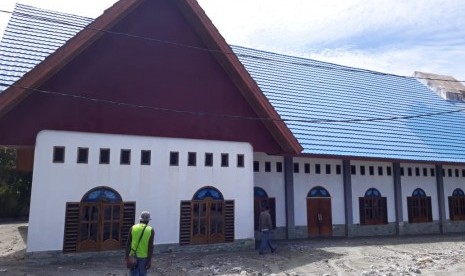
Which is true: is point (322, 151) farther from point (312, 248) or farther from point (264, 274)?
point (264, 274)

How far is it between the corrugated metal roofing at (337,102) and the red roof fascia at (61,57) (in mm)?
1569

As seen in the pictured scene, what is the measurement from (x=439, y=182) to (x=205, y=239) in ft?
46.8

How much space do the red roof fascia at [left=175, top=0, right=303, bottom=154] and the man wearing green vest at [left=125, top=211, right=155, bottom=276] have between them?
7717mm

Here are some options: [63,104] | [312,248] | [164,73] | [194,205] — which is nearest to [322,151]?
[312,248]

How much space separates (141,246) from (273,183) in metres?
10.2

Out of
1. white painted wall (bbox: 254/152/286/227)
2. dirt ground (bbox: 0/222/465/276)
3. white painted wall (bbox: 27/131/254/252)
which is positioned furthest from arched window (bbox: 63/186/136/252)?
white painted wall (bbox: 254/152/286/227)

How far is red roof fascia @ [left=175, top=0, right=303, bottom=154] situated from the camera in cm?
1393

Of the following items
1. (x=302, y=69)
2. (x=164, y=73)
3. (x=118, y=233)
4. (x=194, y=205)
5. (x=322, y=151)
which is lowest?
(x=118, y=233)

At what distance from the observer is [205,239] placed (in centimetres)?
1394

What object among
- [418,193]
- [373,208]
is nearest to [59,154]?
[373,208]

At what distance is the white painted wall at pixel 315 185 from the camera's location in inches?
705

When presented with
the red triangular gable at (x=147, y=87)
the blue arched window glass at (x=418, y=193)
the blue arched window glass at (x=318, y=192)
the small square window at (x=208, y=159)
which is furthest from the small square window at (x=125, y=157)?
the blue arched window glass at (x=418, y=193)

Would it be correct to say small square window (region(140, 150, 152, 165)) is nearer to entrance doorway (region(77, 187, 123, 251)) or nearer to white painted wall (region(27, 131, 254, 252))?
white painted wall (region(27, 131, 254, 252))

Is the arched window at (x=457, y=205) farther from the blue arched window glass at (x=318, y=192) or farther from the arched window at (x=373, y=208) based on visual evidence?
the blue arched window glass at (x=318, y=192)
